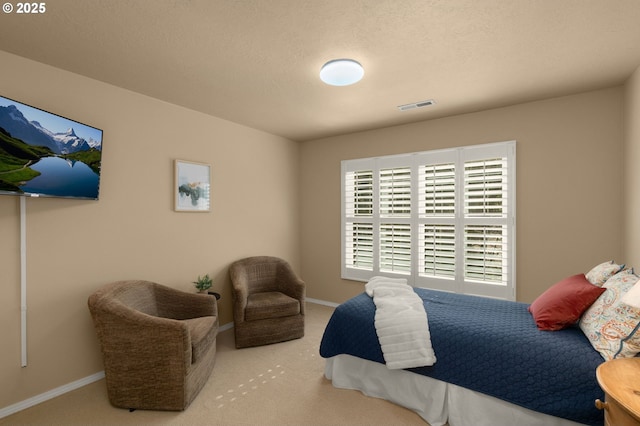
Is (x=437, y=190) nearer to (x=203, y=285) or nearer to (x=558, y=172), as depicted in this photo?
(x=558, y=172)

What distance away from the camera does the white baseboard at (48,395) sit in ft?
7.29

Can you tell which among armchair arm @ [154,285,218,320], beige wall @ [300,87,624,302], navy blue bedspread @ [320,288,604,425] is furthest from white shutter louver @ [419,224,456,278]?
armchair arm @ [154,285,218,320]

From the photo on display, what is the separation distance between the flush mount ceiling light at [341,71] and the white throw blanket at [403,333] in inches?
70.9

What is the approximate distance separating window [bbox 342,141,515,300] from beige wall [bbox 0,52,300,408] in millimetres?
1513

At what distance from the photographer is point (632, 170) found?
263cm

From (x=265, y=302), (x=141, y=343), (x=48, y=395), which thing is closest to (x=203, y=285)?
(x=265, y=302)

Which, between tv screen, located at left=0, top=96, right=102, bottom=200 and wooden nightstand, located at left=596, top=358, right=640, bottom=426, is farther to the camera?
tv screen, located at left=0, top=96, right=102, bottom=200

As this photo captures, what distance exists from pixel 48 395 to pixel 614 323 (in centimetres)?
382

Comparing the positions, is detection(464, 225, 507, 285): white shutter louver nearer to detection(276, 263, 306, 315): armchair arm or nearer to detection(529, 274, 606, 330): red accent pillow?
detection(529, 274, 606, 330): red accent pillow

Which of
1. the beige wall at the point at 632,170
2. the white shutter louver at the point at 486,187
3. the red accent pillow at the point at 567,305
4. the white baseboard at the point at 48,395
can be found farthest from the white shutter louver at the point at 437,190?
the white baseboard at the point at 48,395

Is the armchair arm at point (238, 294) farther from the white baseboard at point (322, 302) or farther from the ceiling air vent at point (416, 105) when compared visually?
the ceiling air vent at point (416, 105)

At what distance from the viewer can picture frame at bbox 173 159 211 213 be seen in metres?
3.36

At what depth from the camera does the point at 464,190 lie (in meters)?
3.65

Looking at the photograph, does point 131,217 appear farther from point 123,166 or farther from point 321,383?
point 321,383
